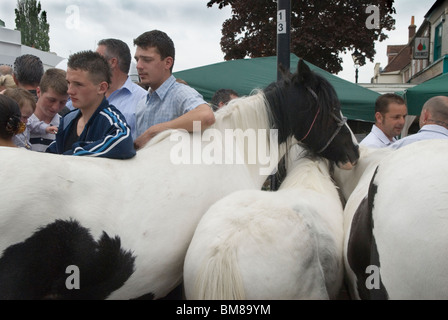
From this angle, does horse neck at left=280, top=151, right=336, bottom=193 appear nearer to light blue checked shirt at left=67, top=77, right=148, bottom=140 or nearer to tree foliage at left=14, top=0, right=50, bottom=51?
light blue checked shirt at left=67, top=77, right=148, bottom=140

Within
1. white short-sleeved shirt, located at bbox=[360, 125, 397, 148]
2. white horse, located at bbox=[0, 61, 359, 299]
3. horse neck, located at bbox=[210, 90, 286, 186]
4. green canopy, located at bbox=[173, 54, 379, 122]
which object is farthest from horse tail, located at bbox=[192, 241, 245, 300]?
green canopy, located at bbox=[173, 54, 379, 122]

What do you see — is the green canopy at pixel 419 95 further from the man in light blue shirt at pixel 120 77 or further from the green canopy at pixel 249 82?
the man in light blue shirt at pixel 120 77

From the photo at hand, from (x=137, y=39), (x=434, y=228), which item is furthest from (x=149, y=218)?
(x=137, y=39)

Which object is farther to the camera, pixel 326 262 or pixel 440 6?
pixel 440 6

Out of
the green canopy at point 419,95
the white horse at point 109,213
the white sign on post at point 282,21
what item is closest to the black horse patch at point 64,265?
the white horse at point 109,213

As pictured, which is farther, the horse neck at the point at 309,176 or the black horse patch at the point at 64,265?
the horse neck at the point at 309,176

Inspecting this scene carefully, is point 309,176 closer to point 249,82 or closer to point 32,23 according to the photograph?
point 249,82

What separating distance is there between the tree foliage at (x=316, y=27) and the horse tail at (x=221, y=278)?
11.3m

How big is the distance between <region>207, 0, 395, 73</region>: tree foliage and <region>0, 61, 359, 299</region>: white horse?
10.7m

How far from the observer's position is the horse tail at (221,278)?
162 centimetres

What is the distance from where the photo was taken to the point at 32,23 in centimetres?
2133

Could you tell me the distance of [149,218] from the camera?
189cm
